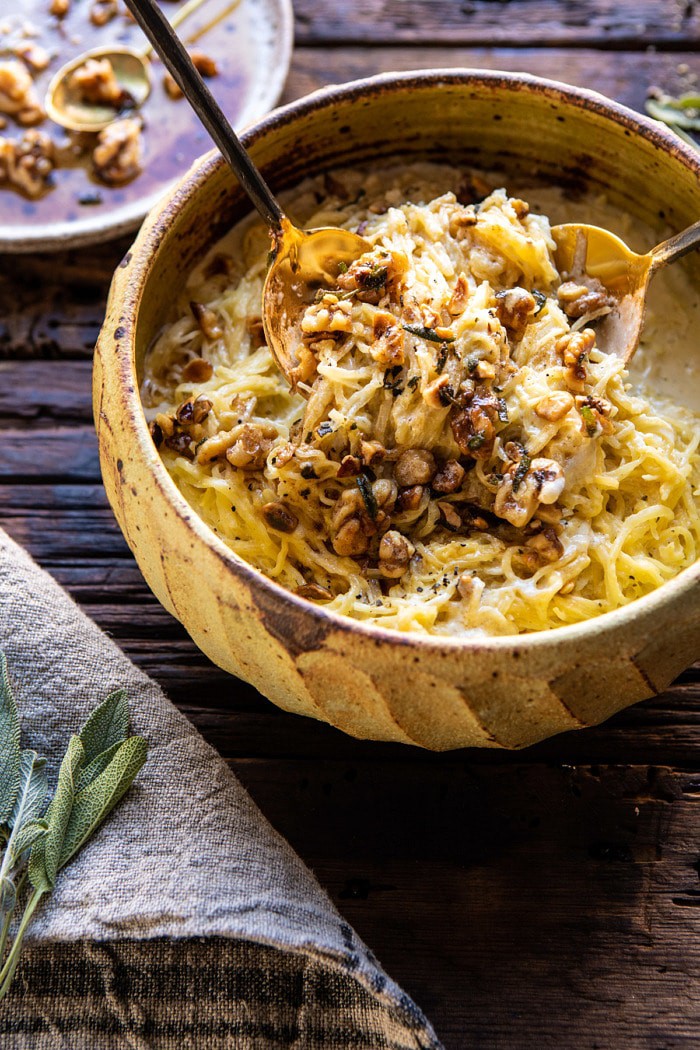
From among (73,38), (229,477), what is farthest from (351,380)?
(73,38)

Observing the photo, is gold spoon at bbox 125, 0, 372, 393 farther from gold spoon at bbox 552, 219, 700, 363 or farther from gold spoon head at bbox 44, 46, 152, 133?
gold spoon head at bbox 44, 46, 152, 133

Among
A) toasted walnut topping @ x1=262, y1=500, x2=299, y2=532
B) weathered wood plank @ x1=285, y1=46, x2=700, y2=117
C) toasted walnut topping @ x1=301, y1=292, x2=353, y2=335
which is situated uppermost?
weathered wood plank @ x1=285, y1=46, x2=700, y2=117

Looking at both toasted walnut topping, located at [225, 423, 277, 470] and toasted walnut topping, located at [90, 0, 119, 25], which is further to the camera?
toasted walnut topping, located at [90, 0, 119, 25]

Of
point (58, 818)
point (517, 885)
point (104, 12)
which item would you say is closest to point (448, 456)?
point (517, 885)

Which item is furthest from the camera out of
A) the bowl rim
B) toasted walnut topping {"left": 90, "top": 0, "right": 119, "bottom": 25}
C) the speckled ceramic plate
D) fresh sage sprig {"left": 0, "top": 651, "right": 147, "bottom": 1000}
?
toasted walnut topping {"left": 90, "top": 0, "right": 119, "bottom": 25}

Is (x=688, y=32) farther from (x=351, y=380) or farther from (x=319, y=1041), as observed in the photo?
(x=319, y=1041)

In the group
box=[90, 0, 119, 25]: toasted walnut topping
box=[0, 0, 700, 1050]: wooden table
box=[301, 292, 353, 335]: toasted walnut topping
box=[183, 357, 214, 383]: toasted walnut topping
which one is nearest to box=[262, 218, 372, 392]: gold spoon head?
box=[301, 292, 353, 335]: toasted walnut topping
